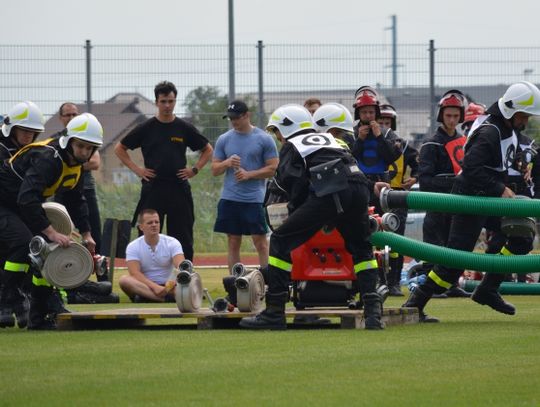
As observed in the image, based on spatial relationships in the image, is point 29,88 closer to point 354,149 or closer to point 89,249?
point 354,149

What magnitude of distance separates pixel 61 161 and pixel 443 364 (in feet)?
12.7

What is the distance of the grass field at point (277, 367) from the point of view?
6.89 m

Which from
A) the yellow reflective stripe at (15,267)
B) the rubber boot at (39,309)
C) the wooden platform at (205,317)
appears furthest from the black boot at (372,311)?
the yellow reflective stripe at (15,267)

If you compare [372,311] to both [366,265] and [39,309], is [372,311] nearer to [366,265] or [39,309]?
[366,265]

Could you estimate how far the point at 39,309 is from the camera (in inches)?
426

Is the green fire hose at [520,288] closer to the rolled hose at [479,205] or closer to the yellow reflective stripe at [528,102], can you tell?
the rolled hose at [479,205]

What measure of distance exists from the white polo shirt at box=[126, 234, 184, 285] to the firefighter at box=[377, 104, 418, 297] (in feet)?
7.45

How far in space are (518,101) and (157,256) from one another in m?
4.44

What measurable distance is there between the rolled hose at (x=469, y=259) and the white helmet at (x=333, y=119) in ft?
3.86

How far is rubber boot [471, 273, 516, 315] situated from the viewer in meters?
11.7

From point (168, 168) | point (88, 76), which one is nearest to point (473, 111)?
point (168, 168)

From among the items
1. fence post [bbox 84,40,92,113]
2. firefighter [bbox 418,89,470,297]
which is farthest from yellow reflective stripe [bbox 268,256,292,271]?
fence post [bbox 84,40,92,113]

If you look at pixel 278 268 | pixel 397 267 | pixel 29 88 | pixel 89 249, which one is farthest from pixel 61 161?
pixel 29 88

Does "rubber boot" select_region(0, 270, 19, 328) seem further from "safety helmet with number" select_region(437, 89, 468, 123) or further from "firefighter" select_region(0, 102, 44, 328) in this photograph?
"safety helmet with number" select_region(437, 89, 468, 123)
